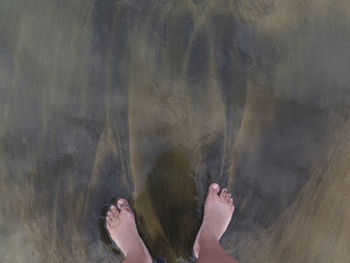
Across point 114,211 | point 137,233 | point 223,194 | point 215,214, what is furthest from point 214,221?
point 114,211

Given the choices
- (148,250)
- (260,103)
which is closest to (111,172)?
(148,250)

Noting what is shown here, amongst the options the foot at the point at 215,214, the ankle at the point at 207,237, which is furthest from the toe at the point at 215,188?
the ankle at the point at 207,237

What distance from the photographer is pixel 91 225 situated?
6.06ft

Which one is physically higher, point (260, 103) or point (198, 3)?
point (198, 3)

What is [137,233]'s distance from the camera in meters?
1.86

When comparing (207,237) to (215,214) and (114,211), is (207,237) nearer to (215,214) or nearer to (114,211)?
(215,214)

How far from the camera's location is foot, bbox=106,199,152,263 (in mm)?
1785

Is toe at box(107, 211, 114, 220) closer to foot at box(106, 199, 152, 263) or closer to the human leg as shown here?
foot at box(106, 199, 152, 263)

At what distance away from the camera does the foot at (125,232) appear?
5.86 feet

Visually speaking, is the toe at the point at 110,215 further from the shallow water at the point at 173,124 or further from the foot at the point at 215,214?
the foot at the point at 215,214

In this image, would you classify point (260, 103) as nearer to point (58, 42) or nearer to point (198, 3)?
point (198, 3)

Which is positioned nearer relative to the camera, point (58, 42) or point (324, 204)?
point (58, 42)

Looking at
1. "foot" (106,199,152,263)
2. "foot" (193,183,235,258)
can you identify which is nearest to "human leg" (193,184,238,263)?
"foot" (193,183,235,258)

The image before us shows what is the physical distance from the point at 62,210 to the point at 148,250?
621 millimetres
